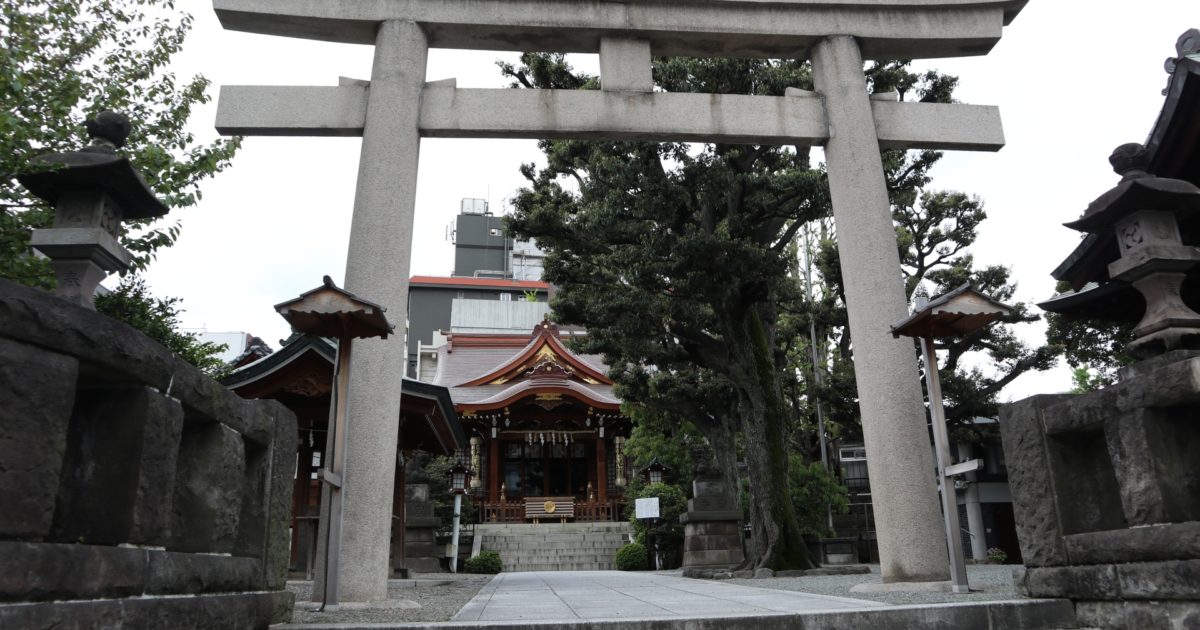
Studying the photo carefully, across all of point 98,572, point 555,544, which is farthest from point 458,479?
point 98,572

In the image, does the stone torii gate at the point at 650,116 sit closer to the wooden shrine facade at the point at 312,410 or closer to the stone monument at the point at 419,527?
the wooden shrine facade at the point at 312,410

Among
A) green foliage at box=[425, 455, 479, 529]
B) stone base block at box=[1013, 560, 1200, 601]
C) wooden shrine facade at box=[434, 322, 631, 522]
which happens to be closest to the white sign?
green foliage at box=[425, 455, 479, 529]

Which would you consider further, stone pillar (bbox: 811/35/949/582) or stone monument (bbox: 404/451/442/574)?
stone monument (bbox: 404/451/442/574)

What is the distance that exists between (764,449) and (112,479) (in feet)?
37.1

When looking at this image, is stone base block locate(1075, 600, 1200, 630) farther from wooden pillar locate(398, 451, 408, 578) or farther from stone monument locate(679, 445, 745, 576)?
wooden pillar locate(398, 451, 408, 578)

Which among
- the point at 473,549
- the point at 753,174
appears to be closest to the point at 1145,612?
the point at 753,174

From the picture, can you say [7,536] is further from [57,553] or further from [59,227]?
[59,227]

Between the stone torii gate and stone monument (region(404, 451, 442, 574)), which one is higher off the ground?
the stone torii gate

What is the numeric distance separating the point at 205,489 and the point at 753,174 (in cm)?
1001

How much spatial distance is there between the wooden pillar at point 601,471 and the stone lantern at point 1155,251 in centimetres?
2288

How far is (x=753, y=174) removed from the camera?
40.0ft

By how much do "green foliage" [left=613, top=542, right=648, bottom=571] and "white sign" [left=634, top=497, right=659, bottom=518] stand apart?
1.52 meters

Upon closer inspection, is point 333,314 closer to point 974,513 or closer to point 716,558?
point 716,558

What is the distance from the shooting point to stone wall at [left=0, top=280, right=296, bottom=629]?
2473 millimetres
